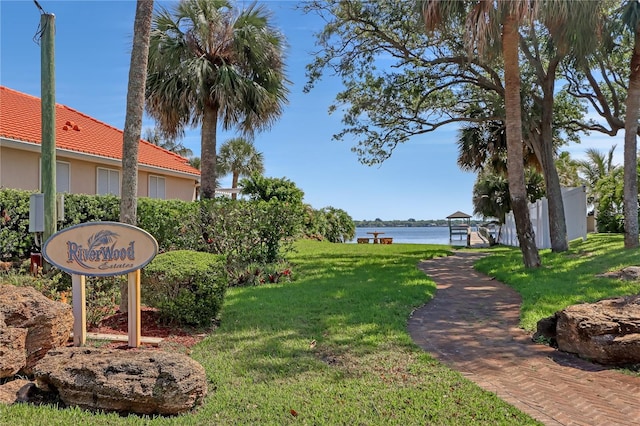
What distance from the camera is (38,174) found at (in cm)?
1377

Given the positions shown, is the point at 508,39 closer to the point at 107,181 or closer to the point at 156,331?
the point at 156,331

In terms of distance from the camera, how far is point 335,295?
8.70 m

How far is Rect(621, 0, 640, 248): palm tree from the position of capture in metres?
12.6

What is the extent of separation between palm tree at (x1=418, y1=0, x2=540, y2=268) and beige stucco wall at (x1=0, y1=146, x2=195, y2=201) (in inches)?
472

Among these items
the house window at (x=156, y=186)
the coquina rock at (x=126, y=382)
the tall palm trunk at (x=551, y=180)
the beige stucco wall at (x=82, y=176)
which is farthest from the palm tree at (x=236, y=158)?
the coquina rock at (x=126, y=382)

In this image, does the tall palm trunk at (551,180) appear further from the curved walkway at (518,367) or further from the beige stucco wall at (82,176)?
the beige stucco wall at (82,176)

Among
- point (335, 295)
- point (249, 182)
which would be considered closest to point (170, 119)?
point (249, 182)

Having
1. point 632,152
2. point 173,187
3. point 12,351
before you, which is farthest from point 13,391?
point 173,187

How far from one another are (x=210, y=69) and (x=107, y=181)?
6003mm

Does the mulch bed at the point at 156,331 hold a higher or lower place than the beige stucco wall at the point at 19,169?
lower

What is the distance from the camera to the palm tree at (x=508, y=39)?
33.9ft

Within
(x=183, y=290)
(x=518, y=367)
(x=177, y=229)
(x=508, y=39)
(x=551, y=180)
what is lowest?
(x=518, y=367)

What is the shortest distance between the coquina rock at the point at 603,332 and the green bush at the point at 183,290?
183 inches

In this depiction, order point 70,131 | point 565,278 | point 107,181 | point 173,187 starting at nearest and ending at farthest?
point 565,278
point 70,131
point 107,181
point 173,187
